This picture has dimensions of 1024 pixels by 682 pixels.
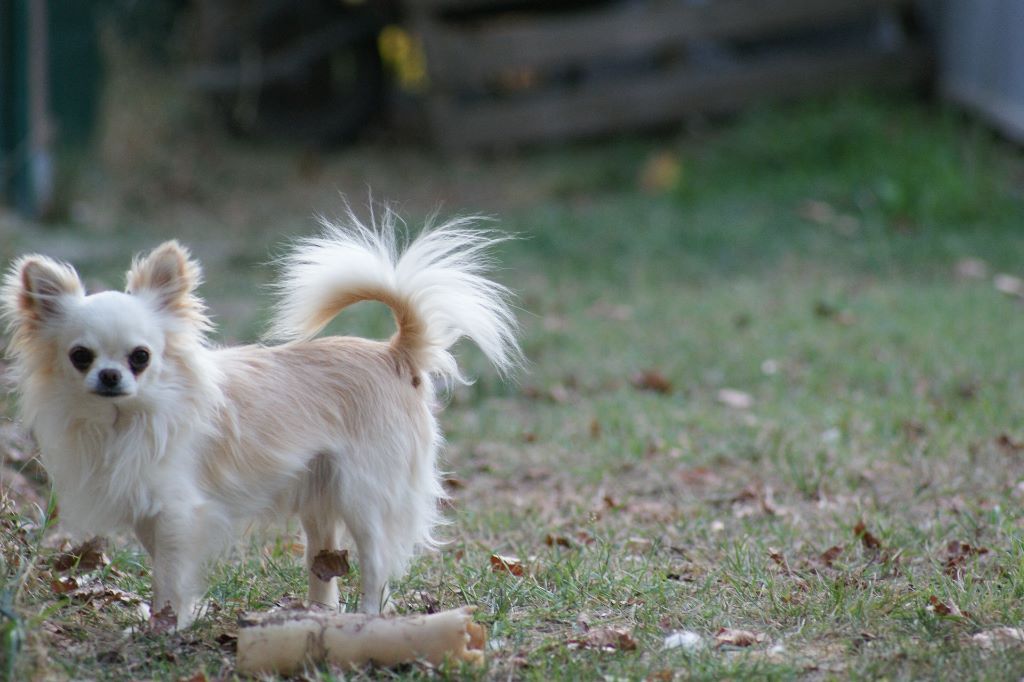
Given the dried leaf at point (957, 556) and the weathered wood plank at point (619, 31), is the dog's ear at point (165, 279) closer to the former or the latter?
the dried leaf at point (957, 556)

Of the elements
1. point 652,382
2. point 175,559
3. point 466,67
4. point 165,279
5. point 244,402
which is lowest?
point 652,382

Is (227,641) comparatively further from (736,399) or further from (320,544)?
(736,399)

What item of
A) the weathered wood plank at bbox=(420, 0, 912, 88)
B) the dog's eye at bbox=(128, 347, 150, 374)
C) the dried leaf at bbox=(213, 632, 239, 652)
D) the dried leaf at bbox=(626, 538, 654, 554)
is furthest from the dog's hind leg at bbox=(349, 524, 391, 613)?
the weathered wood plank at bbox=(420, 0, 912, 88)

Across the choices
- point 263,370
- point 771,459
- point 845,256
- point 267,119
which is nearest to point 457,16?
point 267,119

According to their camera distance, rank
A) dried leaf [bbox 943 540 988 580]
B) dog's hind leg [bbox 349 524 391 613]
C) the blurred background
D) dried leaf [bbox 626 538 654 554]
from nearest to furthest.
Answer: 1. dog's hind leg [bbox 349 524 391 613]
2. dried leaf [bbox 943 540 988 580]
3. dried leaf [bbox 626 538 654 554]
4. the blurred background

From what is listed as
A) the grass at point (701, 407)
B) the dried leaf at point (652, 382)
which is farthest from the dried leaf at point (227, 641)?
the dried leaf at point (652, 382)

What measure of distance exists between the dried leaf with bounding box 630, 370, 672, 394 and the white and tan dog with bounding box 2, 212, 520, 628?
2.47 meters

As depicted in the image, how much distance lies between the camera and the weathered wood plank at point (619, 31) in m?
10.9

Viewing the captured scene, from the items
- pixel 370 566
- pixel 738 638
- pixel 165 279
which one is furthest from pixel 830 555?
pixel 165 279

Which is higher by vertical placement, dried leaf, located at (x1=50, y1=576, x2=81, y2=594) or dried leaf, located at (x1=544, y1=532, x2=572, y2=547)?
dried leaf, located at (x1=50, y1=576, x2=81, y2=594)

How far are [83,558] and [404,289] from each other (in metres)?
1.12

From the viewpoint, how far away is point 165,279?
301 centimetres

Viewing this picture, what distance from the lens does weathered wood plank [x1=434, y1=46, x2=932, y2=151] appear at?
1101 cm

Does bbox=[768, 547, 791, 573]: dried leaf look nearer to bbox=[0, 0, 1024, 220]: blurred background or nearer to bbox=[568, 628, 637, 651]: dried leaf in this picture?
bbox=[568, 628, 637, 651]: dried leaf
